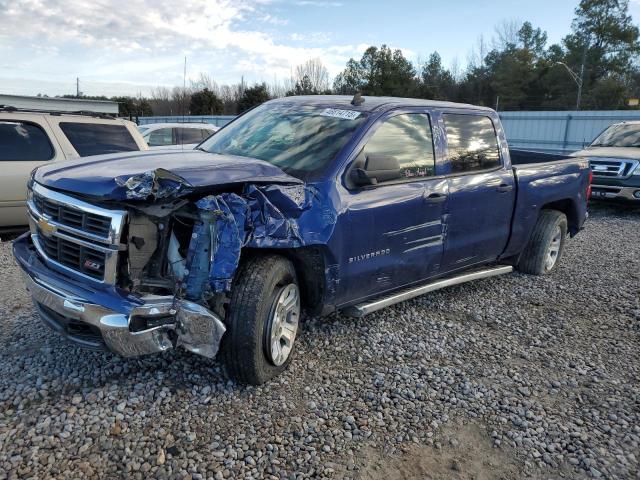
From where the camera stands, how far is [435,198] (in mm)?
4398

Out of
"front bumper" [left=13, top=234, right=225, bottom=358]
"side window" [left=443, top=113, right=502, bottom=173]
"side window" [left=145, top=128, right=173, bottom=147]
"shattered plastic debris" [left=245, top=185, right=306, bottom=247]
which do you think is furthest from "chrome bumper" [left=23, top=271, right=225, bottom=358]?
"side window" [left=145, top=128, right=173, bottom=147]

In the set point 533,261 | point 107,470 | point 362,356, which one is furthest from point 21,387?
point 533,261

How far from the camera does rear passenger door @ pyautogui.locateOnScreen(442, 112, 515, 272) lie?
4703mm

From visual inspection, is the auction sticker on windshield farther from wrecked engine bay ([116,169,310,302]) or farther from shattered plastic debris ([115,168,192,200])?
shattered plastic debris ([115,168,192,200])

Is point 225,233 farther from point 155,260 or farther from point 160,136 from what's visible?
point 160,136

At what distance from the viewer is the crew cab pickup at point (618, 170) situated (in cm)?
1052

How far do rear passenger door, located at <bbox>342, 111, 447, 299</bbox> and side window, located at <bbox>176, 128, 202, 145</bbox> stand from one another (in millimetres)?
9406

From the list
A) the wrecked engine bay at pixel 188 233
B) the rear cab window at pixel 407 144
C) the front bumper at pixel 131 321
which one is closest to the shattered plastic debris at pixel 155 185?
the wrecked engine bay at pixel 188 233

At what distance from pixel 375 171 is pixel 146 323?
189cm

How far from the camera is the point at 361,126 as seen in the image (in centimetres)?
404

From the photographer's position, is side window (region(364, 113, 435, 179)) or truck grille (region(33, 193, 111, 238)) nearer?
truck grille (region(33, 193, 111, 238))

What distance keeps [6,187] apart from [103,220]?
15.2 ft

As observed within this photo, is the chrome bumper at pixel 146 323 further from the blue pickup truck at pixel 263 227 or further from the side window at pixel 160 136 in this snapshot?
the side window at pixel 160 136

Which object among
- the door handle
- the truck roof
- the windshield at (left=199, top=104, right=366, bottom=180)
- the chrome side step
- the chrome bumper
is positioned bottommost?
the chrome side step
